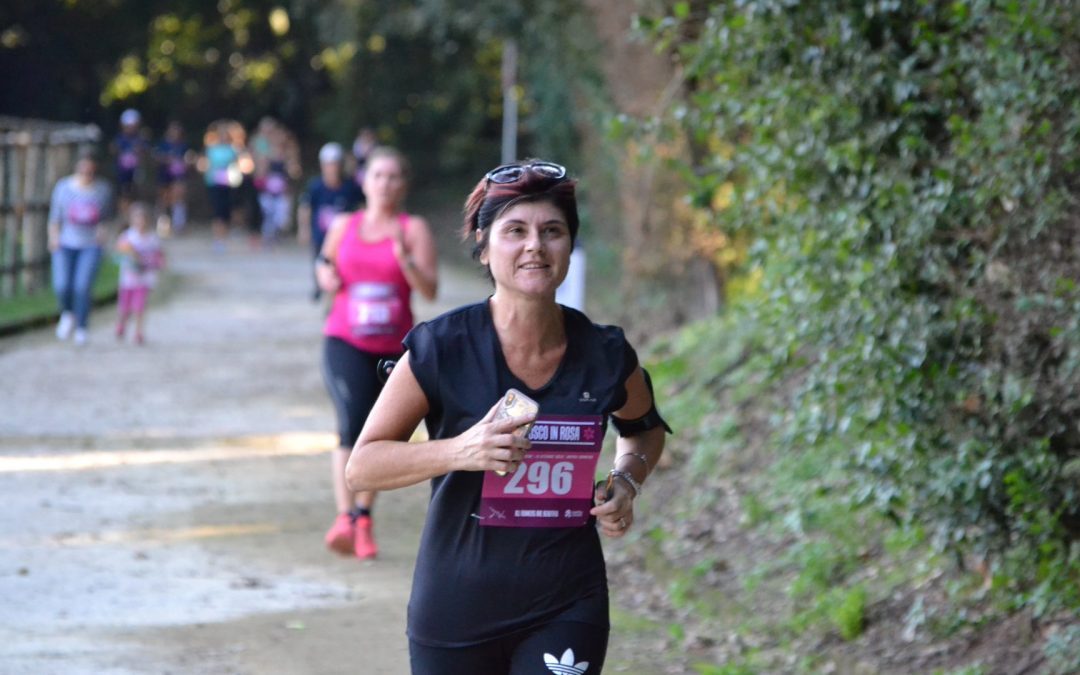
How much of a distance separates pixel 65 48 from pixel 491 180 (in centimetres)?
3867

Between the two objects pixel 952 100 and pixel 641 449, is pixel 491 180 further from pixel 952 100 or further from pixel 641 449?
pixel 952 100

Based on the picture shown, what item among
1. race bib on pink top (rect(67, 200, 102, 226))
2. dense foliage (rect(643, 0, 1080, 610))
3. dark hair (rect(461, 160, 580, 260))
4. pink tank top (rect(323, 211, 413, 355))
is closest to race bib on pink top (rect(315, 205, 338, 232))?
race bib on pink top (rect(67, 200, 102, 226))

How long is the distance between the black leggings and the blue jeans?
589 inches

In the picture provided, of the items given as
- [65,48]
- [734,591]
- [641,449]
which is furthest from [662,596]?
[65,48]

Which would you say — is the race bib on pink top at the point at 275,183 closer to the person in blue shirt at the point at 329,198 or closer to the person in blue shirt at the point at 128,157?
the person in blue shirt at the point at 128,157

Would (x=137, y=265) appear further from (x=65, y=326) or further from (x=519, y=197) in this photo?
(x=519, y=197)

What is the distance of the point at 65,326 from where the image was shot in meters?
18.8

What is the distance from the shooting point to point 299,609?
7.87 meters

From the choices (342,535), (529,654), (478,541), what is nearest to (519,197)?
(478,541)

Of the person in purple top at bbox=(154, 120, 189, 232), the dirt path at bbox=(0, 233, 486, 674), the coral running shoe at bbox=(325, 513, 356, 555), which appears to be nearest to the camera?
the dirt path at bbox=(0, 233, 486, 674)

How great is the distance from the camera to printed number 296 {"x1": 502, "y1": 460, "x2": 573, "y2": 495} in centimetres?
390

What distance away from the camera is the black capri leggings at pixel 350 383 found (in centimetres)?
849

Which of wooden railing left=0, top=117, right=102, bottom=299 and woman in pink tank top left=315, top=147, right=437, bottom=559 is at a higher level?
wooden railing left=0, top=117, right=102, bottom=299

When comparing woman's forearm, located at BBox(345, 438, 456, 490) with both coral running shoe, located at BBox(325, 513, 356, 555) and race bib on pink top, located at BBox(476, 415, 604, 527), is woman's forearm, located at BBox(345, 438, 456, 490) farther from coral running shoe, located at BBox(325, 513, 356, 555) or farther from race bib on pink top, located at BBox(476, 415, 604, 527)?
coral running shoe, located at BBox(325, 513, 356, 555)
